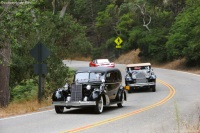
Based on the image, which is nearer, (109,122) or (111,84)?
(109,122)

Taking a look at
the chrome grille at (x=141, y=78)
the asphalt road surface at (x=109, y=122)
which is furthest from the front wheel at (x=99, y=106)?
the chrome grille at (x=141, y=78)

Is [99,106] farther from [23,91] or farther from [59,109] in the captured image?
[23,91]

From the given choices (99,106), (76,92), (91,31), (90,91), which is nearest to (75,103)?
(76,92)

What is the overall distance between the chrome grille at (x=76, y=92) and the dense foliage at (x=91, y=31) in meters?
2.98

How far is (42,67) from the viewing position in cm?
2148

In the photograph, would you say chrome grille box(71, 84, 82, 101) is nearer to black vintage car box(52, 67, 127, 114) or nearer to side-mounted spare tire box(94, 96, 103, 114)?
black vintage car box(52, 67, 127, 114)

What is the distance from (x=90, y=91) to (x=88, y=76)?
1362 millimetres

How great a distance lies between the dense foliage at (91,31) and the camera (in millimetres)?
20234

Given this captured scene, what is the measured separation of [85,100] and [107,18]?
2208 inches

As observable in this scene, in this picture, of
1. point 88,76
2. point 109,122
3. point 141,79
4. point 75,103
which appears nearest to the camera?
point 109,122

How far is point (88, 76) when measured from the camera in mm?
19062

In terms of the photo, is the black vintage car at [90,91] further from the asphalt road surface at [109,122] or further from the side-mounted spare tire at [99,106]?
the asphalt road surface at [109,122]

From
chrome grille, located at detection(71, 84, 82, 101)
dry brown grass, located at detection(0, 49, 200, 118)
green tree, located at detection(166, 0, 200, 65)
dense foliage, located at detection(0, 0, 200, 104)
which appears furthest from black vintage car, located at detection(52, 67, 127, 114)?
green tree, located at detection(166, 0, 200, 65)

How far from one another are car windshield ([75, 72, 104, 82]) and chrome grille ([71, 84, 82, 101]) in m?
0.97
